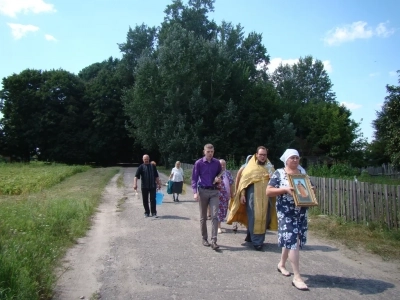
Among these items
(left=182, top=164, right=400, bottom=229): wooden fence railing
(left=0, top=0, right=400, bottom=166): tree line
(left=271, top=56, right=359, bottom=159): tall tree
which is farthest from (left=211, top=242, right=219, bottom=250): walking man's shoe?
(left=271, top=56, right=359, bottom=159): tall tree

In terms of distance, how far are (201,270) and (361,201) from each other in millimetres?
5363

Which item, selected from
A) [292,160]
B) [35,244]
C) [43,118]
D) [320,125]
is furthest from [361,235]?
[43,118]

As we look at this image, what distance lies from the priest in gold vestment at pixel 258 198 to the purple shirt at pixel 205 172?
552 millimetres

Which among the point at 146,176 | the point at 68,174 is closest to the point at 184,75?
the point at 68,174

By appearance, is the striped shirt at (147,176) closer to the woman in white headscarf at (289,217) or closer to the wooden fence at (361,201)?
the wooden fence at (361,201)

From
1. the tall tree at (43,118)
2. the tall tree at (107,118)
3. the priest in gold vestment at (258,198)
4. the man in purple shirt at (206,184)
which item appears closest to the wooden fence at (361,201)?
the priest in gold vestment at (258,198)

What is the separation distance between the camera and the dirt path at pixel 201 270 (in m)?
5.04

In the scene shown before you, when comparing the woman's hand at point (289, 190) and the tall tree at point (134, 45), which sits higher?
the tall tree at point (134, 45)

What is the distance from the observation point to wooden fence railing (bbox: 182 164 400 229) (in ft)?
28.4

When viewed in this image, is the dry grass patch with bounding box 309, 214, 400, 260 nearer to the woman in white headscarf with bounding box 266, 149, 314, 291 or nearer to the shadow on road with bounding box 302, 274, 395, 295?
the shadow on road with bounding box 302, 274, 395, 295

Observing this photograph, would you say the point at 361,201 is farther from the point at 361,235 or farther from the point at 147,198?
the point at 147,198

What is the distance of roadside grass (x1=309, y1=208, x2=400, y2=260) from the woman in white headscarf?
2.33 meters

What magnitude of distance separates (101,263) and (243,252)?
2528mm

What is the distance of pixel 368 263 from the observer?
649 centimetres
